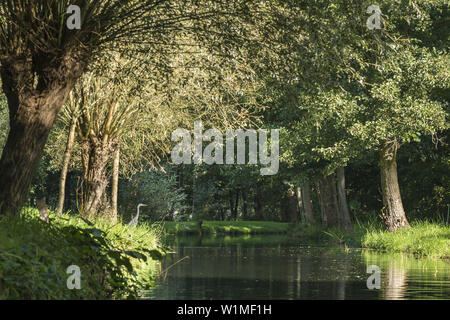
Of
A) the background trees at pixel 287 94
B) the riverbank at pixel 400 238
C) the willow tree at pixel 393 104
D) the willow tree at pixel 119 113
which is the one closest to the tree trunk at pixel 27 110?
the background trees at pixel 287 94

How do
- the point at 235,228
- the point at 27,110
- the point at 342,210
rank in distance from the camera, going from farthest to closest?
the point at 235,228 < the point at 342,210 < the point at 27,110

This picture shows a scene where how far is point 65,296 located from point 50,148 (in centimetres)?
2774

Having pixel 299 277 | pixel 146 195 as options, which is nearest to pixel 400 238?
pixel 299 277

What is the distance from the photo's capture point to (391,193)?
31.2 metres

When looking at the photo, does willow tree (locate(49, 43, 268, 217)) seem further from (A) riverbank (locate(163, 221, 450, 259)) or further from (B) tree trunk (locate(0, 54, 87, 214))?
(B) tree trunk (locate(0, 54, 87, 214))

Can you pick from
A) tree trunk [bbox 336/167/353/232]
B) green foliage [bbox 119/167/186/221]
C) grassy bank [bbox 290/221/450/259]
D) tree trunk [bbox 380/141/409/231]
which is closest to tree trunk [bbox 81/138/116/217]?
grassy bank [bbox 290/221/450/259]

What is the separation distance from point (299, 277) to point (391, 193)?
15.1m

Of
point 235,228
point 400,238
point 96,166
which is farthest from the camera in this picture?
point 235,228

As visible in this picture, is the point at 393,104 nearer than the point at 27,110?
No

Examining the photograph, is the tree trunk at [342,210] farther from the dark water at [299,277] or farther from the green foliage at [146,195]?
the green foliage at [146,195]

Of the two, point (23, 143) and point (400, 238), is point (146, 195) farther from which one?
point (23, 143)

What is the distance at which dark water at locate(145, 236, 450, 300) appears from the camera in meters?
13.5
